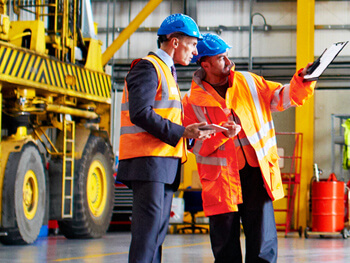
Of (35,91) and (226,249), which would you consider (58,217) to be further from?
(226,249)

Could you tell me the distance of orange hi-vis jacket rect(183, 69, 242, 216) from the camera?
3.94 meters

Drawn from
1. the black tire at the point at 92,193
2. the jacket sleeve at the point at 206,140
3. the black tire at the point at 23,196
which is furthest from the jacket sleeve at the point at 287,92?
the black tire at the point at 92,193

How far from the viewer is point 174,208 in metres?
12.7

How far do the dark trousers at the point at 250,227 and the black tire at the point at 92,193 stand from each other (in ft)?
20.1

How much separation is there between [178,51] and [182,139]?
48cm

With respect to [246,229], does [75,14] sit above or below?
above

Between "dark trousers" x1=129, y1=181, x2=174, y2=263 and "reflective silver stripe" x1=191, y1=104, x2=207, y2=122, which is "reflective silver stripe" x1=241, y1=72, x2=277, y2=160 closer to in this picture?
"reflective silver stripe" x1=191, y1=104, x2=207, y2=122

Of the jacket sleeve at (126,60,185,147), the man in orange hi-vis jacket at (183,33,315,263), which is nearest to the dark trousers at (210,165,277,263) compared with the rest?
the man in orange hi-vis jacket at (183,33,315,263)

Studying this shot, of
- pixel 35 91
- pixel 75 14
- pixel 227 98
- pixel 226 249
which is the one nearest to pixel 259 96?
pixel 227 98

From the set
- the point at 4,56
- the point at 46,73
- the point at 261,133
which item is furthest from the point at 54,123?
the point at 261,133

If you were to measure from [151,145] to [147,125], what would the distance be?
5.2 inches

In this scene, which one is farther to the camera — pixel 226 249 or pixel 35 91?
pixel 35 91

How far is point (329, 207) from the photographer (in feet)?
38.4

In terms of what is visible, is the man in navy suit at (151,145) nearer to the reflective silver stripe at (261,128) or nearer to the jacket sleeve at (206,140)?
the jacket sleeve at (206,140)
